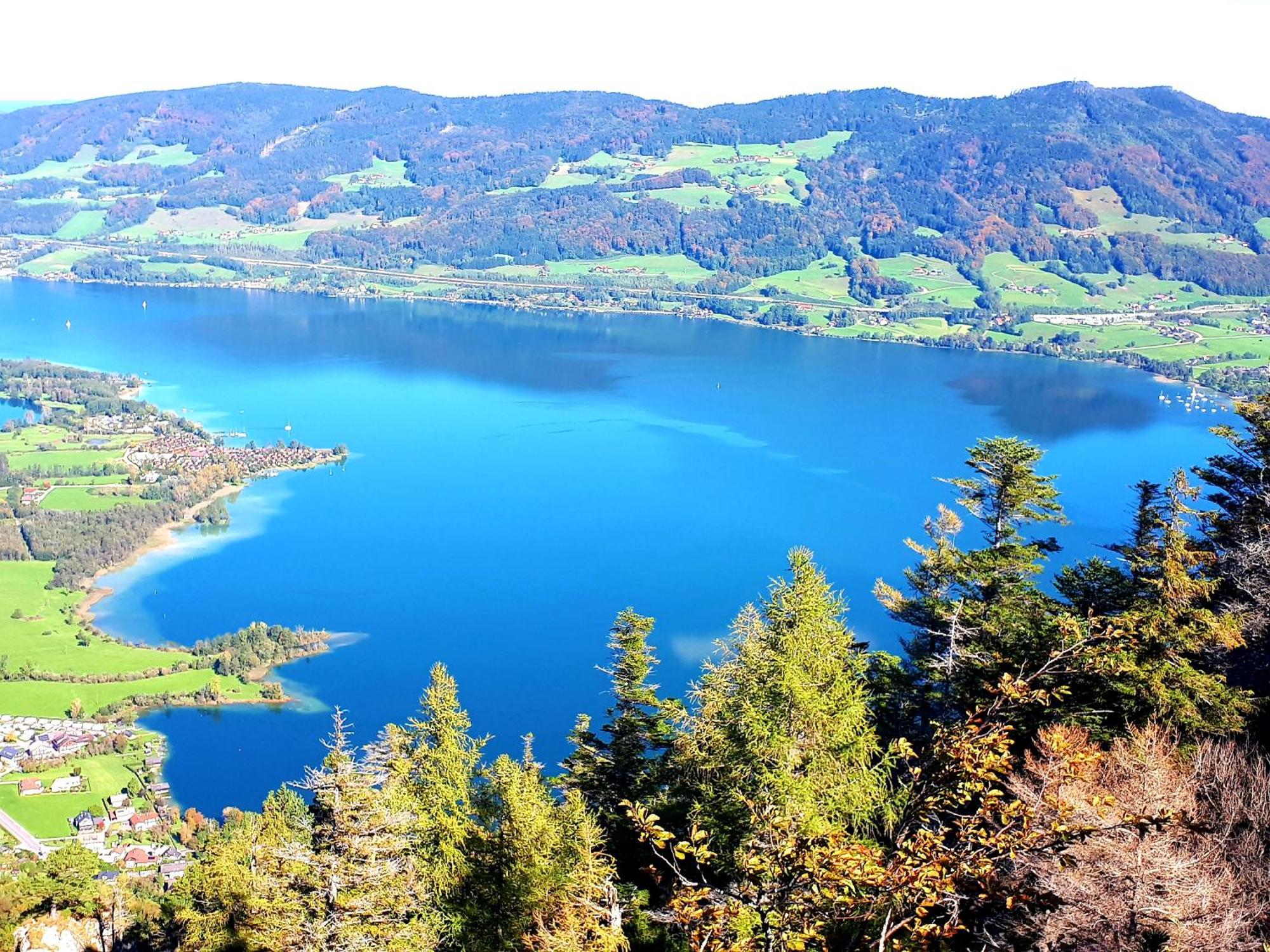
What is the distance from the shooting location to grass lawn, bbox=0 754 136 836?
2534 centimetres

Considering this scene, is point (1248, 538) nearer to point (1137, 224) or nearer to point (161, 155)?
point (1137, 224)

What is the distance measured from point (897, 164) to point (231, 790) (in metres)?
147

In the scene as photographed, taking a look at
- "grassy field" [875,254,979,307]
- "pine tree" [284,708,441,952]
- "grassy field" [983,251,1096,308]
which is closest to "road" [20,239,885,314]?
"grassy field" [875,254,979,307]

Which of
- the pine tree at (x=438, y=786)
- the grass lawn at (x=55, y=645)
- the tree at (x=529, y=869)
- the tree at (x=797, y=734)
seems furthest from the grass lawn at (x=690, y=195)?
the tree at (x=797, y=734)

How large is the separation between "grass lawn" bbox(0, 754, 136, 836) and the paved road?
0.43ft

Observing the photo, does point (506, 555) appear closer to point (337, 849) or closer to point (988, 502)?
point (988, 502)

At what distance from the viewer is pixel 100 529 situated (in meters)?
46.1

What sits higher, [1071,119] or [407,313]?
[1071,119]

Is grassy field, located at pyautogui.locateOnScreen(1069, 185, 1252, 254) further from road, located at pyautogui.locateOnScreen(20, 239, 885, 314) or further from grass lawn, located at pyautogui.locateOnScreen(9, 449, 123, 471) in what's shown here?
grass lawn, located at pyautogui.locateOnScreen(9, 449, 123, 471)

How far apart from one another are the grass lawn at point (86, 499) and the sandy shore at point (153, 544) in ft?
7.62

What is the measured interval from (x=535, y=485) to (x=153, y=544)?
1717 centimetres

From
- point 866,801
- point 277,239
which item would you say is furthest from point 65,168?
point 866,801

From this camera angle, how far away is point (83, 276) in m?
124

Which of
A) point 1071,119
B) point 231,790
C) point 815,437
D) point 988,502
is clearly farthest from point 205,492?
point 1071,119
